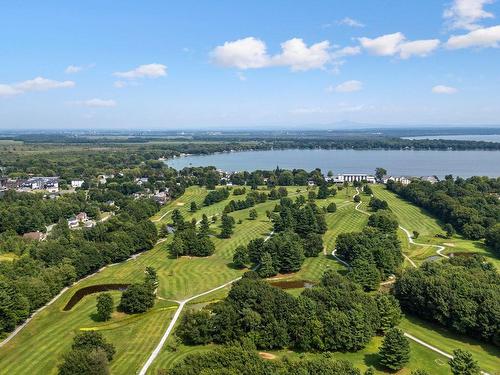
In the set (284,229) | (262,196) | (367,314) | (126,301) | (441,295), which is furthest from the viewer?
(262,196)

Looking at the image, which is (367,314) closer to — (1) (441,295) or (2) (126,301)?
(1) (441,295)

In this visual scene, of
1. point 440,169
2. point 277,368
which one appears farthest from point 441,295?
point 440,169

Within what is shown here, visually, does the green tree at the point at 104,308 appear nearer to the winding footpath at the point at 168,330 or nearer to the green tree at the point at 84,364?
the winding footpath at the point at 168,330

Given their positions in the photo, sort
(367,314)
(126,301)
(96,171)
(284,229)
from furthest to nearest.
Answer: (96,171)
(284,229)
(126,301)
(367,314)

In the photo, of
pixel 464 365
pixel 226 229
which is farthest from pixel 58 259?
pixel 464 365

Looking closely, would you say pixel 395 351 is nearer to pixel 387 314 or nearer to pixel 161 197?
pixel 387 314

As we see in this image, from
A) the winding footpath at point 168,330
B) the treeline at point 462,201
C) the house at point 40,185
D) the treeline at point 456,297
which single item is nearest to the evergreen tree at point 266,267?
the winding footpath at point 168,330
